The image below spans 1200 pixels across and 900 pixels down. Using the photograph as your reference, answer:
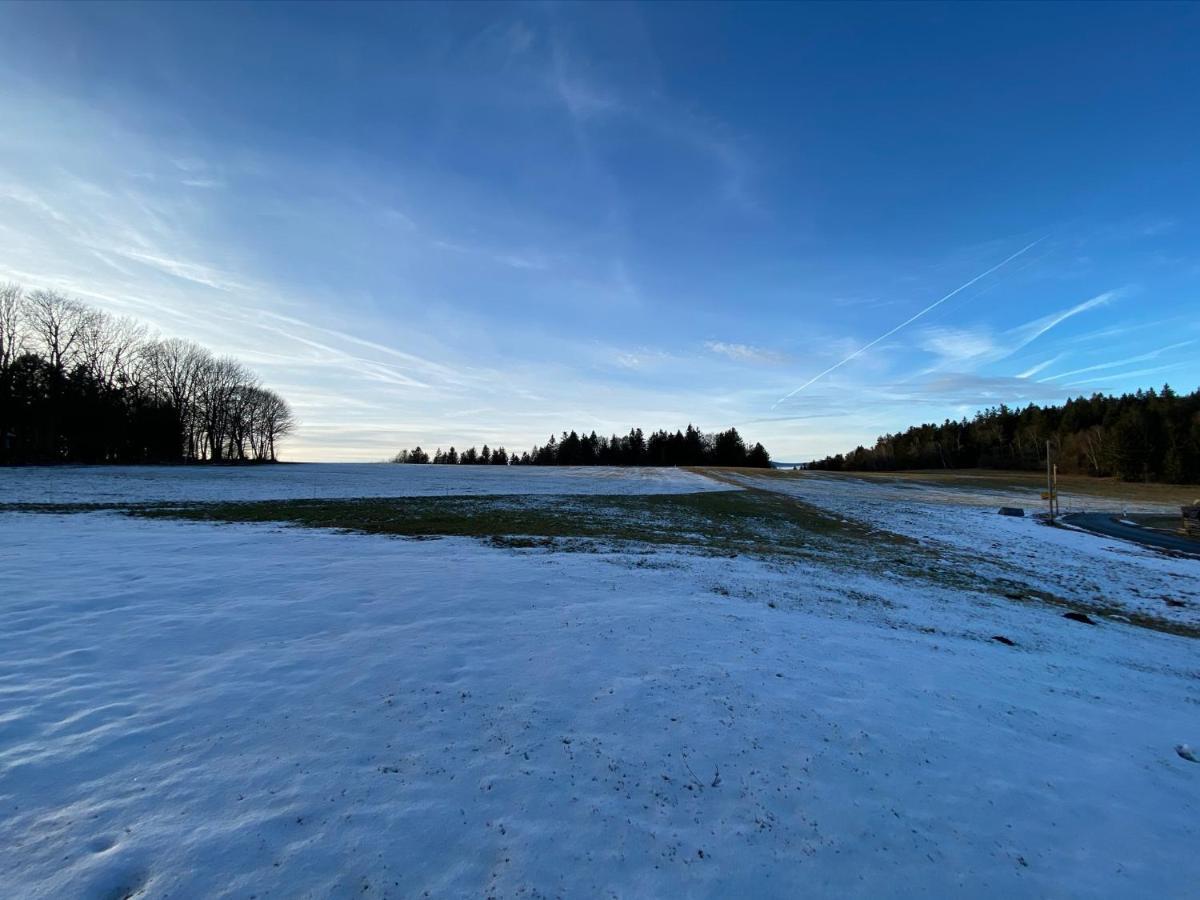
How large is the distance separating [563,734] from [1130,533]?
3238 centimetres

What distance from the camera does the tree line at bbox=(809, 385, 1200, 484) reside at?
66750 millimetres

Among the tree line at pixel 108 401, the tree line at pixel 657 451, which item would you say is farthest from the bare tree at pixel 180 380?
the tree line at pixel 657 451

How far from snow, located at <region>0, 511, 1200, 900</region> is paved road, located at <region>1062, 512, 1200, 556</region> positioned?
17.5m

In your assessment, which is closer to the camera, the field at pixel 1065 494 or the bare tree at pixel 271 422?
the field at pixel 1065 494

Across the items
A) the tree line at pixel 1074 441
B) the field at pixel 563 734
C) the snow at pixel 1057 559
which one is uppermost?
the tree line at pixel 1074 441

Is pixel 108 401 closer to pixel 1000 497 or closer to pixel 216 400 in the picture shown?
pixel 216 400

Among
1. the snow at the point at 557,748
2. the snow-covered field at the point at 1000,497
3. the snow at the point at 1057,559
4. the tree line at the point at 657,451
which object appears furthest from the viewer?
the tree line at the point at 657,451

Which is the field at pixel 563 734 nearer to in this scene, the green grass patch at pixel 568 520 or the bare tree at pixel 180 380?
the green grass patch at pixel 568 520

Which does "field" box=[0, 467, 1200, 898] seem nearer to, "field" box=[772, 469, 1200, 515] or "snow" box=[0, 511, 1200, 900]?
"snow" box=[0, 511, 1200, 900]

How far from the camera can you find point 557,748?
4.51 m

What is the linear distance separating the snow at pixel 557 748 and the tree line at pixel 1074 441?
165ft

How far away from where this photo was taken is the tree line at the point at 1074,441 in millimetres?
66750

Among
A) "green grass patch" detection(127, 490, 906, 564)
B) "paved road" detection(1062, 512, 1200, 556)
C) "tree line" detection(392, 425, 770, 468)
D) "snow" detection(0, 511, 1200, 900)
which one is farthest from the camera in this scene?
"tree line" detection(392, 425, 770, 468)

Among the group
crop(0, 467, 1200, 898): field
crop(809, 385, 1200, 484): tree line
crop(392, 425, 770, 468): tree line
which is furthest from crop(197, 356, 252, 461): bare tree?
crop(809, 385, 1200, 484): tree line
